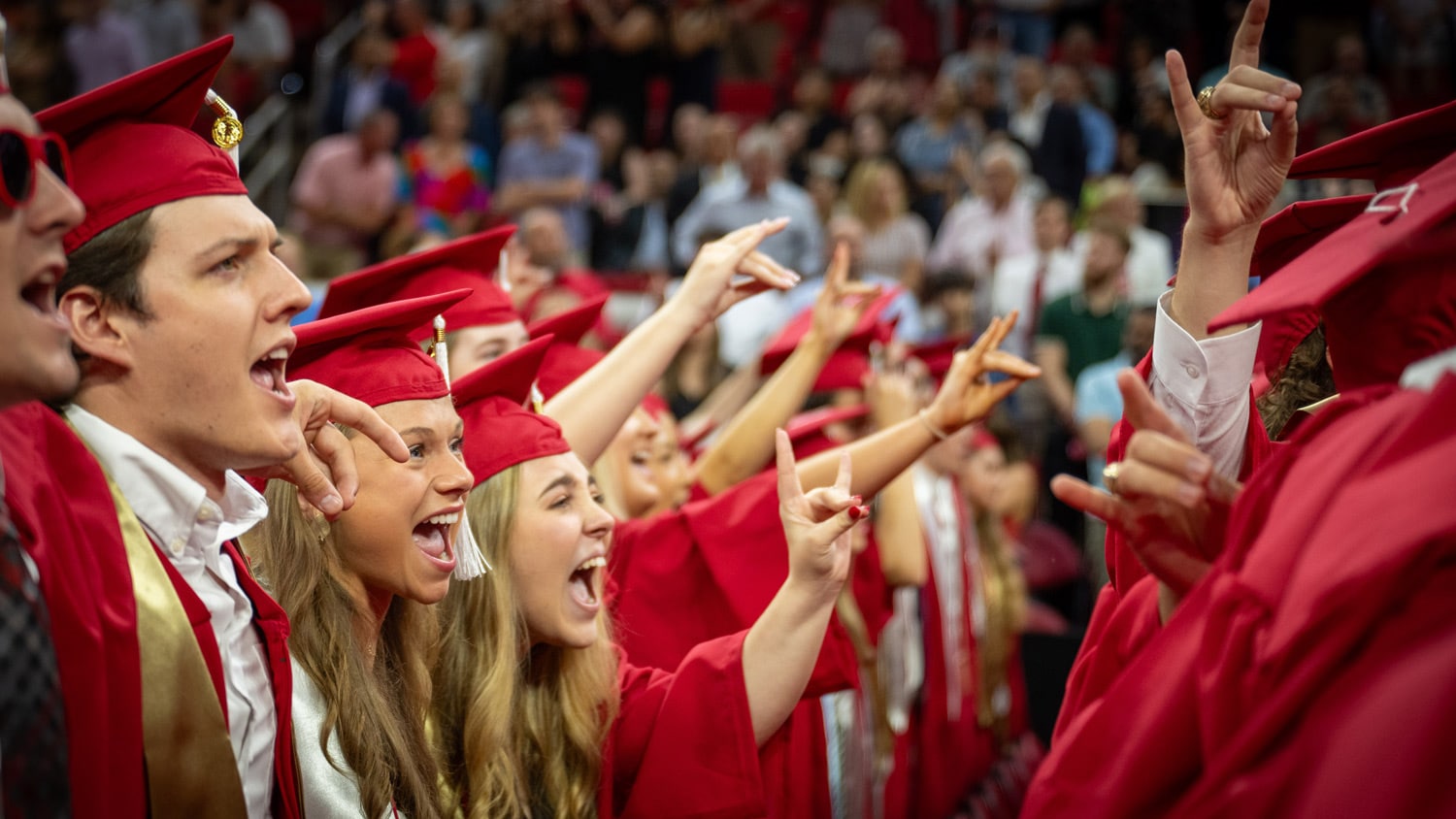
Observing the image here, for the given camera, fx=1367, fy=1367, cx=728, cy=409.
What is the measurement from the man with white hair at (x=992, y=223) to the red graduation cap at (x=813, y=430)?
4.56 m

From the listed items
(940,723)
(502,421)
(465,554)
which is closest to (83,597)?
(465,554)

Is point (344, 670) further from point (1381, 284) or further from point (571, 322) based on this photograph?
point (1381, 284)

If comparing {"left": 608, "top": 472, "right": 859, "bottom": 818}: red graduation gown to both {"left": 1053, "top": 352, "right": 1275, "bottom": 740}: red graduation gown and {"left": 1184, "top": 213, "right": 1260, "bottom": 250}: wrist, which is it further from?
{"left": 1184, "top": 213, "right": 1260, "bottom": 250}: wrist

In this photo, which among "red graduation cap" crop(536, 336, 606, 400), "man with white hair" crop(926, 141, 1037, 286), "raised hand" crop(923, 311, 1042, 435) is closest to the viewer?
"raised hand" crop(923, 311, 1042, 435)

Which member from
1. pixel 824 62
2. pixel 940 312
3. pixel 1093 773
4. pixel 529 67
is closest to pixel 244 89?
pixel 529 67

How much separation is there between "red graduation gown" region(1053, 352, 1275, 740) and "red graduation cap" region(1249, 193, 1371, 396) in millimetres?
163

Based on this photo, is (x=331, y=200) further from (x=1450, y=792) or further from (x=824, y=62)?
(x=1450, y=792)

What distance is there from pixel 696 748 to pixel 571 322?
1232mm

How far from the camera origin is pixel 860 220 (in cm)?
890

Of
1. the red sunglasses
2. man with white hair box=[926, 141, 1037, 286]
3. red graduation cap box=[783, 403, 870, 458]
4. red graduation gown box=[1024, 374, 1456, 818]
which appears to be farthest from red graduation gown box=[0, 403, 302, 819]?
man with white hair box=[926, 141, 1037, 286]

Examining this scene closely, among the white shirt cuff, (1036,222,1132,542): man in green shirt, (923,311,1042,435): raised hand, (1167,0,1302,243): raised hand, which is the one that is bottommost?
(1036,222,1132,542): man in green shirt

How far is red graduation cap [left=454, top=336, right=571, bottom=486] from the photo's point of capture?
269cm

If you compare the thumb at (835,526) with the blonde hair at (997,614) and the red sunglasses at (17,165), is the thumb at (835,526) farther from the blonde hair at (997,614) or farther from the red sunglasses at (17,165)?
the blonde hair at (997,614)

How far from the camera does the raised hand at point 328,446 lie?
207 cm
